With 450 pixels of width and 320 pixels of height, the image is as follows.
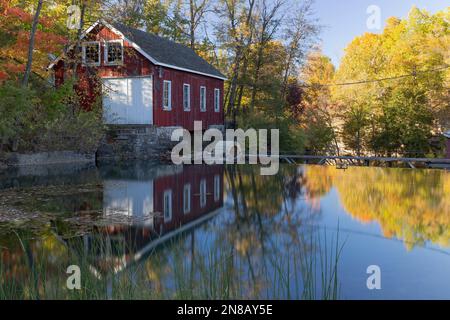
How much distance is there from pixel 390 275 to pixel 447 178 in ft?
38.6

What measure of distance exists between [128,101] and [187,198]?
11920 mm

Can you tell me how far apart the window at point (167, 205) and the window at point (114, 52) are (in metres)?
11.6

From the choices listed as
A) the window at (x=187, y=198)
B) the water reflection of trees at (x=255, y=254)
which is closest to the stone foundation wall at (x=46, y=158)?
the window at (x=187, y=198)

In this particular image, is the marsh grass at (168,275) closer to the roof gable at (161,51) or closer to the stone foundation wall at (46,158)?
the stone foundation wall at (46,158)

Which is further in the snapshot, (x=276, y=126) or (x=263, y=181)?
(x=276, y=126)

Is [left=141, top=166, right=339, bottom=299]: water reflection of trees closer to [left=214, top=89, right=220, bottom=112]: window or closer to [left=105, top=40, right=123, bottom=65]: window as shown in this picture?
[left=105, top=40, right=123, bottom=65]: window

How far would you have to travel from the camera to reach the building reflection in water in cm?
573

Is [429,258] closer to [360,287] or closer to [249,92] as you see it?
[360,287]

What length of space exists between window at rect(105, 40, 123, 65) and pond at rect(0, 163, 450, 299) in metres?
7.80

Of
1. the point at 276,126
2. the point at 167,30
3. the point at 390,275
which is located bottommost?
the point at 390,275

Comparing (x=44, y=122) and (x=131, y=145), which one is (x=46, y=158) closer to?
(x=44, y=122)

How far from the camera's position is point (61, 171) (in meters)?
16.6
